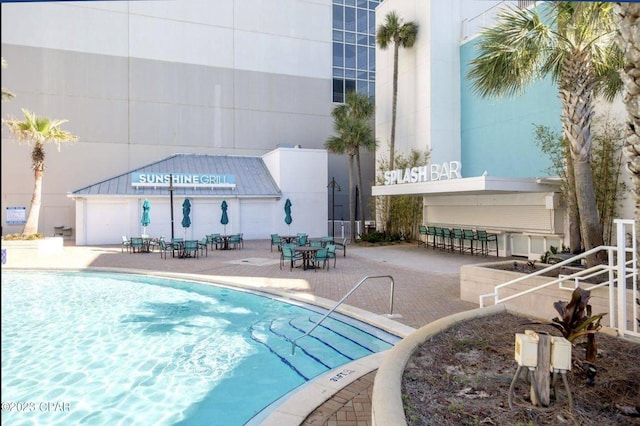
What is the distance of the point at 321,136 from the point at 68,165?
1691cm

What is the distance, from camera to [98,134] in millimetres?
26109

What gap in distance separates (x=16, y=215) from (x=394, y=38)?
21425 millimetres

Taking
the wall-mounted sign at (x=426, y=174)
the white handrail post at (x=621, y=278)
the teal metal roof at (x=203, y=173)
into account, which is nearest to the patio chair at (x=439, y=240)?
the wall-mounted sign at (x=426, y=174)

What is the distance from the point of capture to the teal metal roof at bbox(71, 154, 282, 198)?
76.1 ft

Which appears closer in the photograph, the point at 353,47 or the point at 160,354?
the point at 160,354

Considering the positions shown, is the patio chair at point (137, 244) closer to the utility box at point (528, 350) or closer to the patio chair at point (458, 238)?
the patio chair at point (458, 238)

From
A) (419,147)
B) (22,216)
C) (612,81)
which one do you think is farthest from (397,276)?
(22,216)

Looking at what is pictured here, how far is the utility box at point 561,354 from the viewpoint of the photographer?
3305mm

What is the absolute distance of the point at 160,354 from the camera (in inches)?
268

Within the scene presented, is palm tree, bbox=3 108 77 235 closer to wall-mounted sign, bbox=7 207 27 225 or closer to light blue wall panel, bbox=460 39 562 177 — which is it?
wall-mounted sign, bbox=7 207 27 225

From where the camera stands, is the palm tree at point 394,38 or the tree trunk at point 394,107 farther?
the tree trunk at point 394,107

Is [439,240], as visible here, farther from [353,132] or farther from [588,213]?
[588,213]

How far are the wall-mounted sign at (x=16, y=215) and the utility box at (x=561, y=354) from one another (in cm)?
2230

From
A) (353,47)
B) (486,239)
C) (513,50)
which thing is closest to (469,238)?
(486,239)
